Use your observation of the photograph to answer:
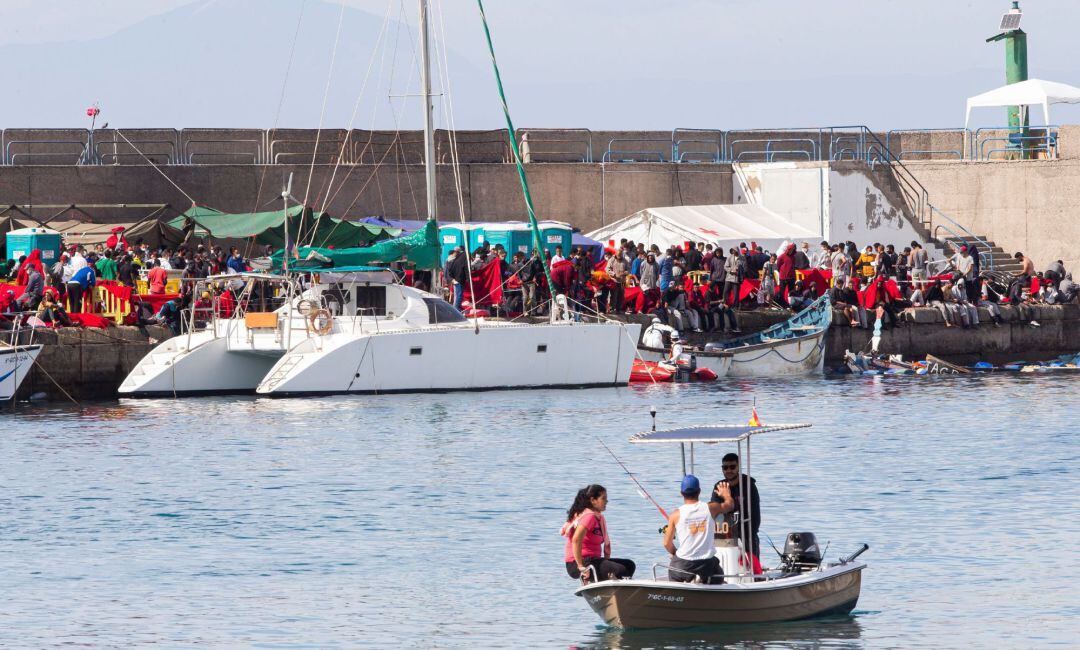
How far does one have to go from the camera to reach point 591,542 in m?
17.7

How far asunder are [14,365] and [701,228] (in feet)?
65.5

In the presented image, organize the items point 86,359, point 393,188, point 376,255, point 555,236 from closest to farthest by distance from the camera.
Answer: point 86,359
point 376,255
point 555,236
point 393,188

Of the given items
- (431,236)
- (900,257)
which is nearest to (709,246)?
(900,257)

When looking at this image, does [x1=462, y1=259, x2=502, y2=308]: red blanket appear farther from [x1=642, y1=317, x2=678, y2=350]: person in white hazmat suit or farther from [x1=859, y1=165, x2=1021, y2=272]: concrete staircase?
[x1=859, y1=165, x2=1021, y2=272]: concrete staircase

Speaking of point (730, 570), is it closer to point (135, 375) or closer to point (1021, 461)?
point (1021, 461)

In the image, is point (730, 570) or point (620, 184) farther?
point (620, 184)

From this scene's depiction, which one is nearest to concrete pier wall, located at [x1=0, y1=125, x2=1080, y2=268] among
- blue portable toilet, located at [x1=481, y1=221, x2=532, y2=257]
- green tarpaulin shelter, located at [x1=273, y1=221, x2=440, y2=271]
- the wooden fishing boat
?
blue portable toilet, located at [x1=481, y1=221, x2=532, y2=257]

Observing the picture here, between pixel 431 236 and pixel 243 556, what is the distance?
1684cm

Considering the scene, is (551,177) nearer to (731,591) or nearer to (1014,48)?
(1014,48)

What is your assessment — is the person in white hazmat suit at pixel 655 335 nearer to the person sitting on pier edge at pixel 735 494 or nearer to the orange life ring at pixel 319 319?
the orange life ring at pixel 319 319

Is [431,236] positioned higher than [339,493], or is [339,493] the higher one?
[431,236]

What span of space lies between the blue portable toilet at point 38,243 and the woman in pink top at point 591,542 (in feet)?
82.2

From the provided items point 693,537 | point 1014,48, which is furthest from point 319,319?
point 1014,48

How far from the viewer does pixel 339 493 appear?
89.4 feet
